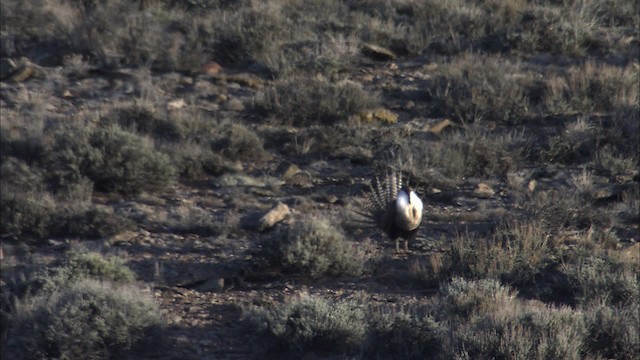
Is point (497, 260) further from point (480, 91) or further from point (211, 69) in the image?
point (211, 69)

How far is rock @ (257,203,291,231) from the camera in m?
10.7

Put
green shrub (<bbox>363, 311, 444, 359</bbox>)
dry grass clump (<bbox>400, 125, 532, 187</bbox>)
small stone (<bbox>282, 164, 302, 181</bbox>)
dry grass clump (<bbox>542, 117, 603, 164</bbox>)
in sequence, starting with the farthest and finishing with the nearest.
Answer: dry grass clump (<bbox>542, 117, 603, 164</bbox>) < dry grass clump (<bbox>400, 125, 532, 187</bbox>) < small stone (<bbox>282, 164, 302, 181</bbox>) < green shrub (<bbox>363, 311, 444, 359</bbox>)

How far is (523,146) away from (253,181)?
11.8 ft

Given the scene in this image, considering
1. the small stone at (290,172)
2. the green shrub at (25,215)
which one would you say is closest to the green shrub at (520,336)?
the green shrub at (25,215)

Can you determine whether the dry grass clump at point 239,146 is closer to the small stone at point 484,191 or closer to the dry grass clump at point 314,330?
the small stone at point 484,191

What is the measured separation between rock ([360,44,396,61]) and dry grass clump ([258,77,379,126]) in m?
1.90

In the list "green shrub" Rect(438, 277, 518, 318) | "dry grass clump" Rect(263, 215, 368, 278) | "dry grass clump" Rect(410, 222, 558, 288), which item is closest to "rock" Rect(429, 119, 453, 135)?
"dry grass clump" Rect(410, 222, 558, 288)

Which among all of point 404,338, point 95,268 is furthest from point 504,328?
point 95,268

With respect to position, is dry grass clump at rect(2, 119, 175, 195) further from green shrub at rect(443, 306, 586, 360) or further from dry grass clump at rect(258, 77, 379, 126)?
green shrub at rect(443, 306, 586, 360)

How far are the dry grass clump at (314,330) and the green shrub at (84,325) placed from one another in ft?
2.97

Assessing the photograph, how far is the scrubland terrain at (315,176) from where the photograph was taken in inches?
310

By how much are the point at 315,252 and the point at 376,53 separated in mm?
7433

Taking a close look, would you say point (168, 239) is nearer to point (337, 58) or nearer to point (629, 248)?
Answer: point (629, 248)

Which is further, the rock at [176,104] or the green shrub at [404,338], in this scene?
the rock at [176,104]
